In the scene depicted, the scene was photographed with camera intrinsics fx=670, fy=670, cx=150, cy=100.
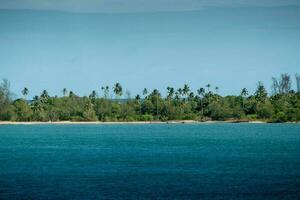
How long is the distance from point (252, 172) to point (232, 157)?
977 inches

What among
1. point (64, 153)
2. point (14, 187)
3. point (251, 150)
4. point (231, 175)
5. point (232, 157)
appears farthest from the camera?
point (251, 150)

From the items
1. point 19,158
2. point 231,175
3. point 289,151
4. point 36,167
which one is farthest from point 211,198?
point 289,151

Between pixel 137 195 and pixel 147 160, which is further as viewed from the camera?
pixel 147 160

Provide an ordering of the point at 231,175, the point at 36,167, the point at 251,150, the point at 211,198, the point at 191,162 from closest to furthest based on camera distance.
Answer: the point at 211,198
the point at 231,175
the point at 36,167
the point at 191,162
the point at 251,150

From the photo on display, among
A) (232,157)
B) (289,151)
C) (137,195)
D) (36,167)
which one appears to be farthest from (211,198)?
(289,151)

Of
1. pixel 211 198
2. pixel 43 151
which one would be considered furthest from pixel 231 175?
pixel 43 151

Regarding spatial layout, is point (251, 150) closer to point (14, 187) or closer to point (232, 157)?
point (232, 157)

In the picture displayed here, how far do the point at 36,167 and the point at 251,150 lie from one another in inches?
1963

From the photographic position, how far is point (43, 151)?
124m

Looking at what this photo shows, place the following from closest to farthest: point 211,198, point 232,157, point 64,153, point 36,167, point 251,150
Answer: point 211,198 < point 36,167 < point 232,157 < point 64,153 < point 251,150

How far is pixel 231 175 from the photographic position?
259 feet

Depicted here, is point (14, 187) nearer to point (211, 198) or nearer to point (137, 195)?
point (137, 195)

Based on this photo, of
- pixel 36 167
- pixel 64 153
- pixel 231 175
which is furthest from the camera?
pixel 64 153

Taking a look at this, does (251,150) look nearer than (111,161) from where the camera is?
No
